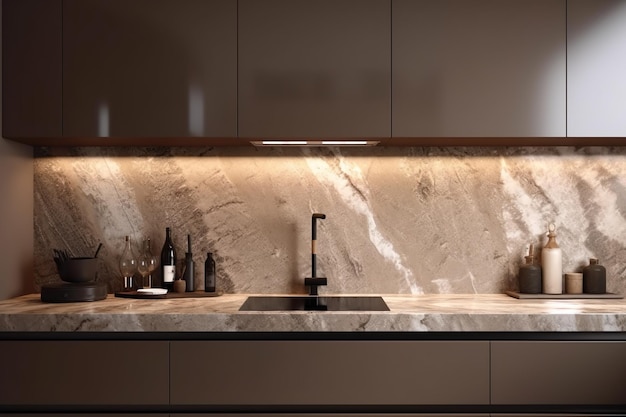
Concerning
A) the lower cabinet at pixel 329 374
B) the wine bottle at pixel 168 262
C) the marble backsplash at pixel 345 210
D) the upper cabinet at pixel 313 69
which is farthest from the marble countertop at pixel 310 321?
the upper cabinet at pixel 313 69

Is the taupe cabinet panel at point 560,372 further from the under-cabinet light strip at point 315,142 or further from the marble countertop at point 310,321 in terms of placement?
the under-cabinet light strip at point 315,142

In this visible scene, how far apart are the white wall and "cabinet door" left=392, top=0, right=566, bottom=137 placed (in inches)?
69.9

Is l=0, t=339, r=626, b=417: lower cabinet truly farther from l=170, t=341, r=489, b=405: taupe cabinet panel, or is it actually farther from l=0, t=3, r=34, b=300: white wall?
l=0, t=3, r=34, b=300: white wall

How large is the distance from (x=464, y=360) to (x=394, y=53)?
52.6 inches

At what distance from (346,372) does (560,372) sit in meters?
0.83

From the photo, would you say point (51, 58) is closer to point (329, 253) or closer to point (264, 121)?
point (264, 121)

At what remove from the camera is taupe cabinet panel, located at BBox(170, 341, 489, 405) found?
2.21 metres

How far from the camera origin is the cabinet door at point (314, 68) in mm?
2525

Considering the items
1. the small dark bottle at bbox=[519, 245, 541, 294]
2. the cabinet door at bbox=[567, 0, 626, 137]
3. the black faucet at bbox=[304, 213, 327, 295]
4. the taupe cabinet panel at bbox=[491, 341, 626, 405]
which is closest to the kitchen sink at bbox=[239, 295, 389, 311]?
the black faucet at bbox=[304, 213, 327, 295]

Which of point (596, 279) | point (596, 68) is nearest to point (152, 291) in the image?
point (596, 279)

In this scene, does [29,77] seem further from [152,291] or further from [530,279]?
[530,279]

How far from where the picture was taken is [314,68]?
2535mm

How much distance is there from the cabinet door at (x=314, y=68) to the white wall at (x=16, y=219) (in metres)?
1.11

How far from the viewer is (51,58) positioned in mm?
2539
